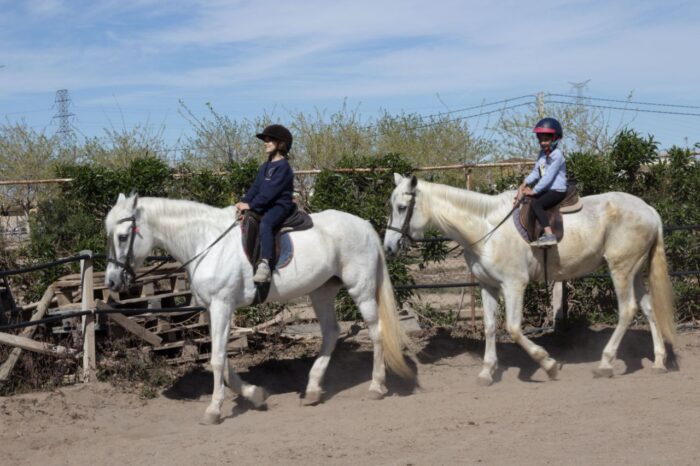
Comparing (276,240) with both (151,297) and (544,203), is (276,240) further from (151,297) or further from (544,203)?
(544,203)

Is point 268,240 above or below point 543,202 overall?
below

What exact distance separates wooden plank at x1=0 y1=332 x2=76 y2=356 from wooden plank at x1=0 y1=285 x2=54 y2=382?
0.07 m

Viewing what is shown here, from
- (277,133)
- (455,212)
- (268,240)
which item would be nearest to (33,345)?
(268,240)

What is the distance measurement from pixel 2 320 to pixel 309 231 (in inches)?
138

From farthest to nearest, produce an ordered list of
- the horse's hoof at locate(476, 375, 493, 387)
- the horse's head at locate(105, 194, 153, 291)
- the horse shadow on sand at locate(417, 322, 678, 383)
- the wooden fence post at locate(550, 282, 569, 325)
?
the wooden fence post at locate(550, 282, 569, 325) < the horse shadow on sand at locate(417, 322, 678, 383) < the horse's hoof at locate(476, 375, 493, 387) < the horse's head at locate(105, 194, 153, 291)

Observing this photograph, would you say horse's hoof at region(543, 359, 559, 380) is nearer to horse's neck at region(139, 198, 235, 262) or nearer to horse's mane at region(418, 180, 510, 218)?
horse's mane at region(418, 180, 510, 218)

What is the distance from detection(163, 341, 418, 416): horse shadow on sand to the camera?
8.03 meters

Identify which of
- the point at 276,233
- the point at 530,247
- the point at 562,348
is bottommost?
the point at 562,348

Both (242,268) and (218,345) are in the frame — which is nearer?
(218,345)

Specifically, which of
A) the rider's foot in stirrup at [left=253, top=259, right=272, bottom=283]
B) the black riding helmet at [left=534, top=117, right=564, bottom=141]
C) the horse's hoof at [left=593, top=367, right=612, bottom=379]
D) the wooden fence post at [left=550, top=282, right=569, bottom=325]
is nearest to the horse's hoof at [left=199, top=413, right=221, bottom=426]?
the rider's foot in stirrup at [left=253, top=259, right=272, bottom=283]

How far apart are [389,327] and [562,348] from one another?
9.34 ft

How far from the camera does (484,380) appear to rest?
8.02 metres

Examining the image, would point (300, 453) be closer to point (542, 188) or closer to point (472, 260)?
point (472, 260)

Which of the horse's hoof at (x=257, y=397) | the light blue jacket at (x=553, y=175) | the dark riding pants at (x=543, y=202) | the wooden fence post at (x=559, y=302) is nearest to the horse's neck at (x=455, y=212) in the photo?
the dark riding pants at (x=543, y=202)
